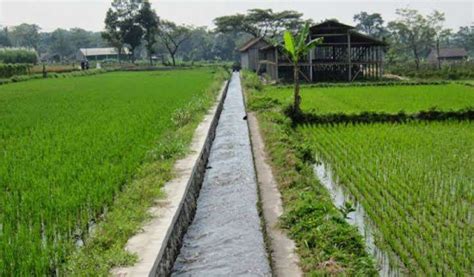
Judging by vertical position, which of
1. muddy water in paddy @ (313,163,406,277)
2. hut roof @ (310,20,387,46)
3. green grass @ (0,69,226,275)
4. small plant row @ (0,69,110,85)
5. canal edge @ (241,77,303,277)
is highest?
hut roof @ (310,20,387,46)

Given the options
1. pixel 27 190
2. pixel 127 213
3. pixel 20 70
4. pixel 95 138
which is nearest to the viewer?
pixel 127 213

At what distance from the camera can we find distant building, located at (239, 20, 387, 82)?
A: 26922 millimetres

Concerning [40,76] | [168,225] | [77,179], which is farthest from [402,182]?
[40,76]

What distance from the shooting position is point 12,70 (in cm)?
3541

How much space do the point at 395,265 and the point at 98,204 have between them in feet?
10.1

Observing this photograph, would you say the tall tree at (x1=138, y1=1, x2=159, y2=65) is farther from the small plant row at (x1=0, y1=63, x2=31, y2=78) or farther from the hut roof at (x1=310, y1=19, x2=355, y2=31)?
the hut roof at (x1=310, y1=19, x2=355, y2=31)

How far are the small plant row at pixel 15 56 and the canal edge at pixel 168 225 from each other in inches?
1884

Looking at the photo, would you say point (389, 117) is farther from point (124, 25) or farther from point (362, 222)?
point (124, 25)

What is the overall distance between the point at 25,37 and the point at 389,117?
87018 millimetres

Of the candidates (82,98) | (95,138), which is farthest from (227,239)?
(82,98)

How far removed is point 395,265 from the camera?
171 inches

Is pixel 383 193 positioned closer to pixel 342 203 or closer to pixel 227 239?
pixel 342 203

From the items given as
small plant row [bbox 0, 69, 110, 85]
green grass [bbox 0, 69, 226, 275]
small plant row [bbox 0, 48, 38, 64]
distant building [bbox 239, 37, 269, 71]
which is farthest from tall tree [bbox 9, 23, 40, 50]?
green grass [bbox 0, 69, 226, 275]

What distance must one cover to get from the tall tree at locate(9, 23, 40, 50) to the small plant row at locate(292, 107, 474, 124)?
85552 millimetres
